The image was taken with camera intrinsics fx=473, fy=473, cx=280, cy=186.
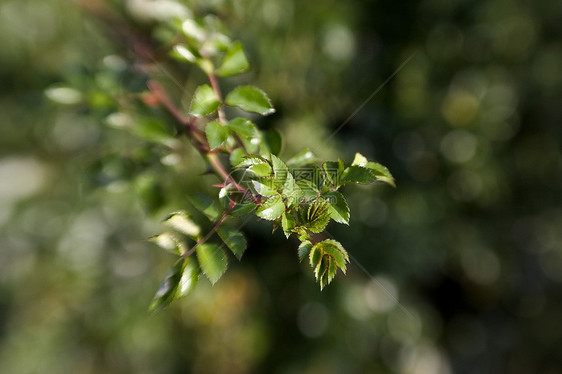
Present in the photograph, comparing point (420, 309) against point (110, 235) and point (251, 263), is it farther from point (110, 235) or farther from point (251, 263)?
point (110, 235)

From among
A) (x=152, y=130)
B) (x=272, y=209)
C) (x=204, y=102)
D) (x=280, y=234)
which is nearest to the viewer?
(x=272, y=209)

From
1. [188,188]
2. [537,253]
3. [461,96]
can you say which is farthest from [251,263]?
[537,253]

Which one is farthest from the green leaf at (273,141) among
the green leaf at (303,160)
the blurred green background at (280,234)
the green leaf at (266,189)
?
the blurred green background at (280,234)

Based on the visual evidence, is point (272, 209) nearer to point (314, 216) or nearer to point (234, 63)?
point (314, 216)

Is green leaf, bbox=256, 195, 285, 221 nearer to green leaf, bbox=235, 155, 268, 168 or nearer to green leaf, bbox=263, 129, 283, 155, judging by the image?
green leaf, bbox=235, 155, 268, 168

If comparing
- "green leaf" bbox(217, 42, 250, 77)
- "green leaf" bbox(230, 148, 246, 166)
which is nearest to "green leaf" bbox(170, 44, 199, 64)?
"green leaf" bbox(217, 42, 250, 77)

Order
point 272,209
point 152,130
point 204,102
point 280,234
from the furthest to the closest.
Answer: point 280,234 < point 152,130 < point 204,102 < point 272,209

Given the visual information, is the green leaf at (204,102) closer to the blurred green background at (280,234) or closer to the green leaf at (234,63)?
the green leaf at (234,63)

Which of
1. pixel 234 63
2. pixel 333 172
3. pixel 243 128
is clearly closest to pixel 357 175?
pixel 333 172
